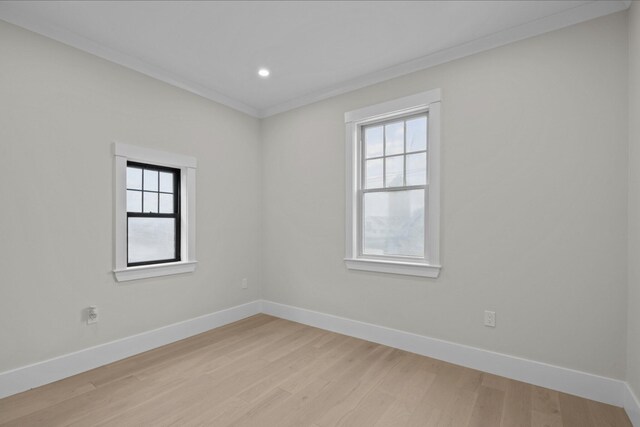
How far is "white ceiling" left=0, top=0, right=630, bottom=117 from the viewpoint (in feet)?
7.50

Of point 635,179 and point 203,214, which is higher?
point 635,179

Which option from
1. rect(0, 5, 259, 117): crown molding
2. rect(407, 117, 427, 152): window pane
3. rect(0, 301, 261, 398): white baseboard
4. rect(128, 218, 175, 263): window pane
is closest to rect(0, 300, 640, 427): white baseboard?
rect(0, 301, 261, 398): white baseboard

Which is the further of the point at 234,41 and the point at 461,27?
the point at 234,41

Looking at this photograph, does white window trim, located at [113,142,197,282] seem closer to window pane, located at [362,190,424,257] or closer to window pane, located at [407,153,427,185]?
window pane, located at [362,190,424,257]

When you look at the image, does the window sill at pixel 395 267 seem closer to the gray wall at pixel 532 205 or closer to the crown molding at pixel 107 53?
the gray wall at pixel 532 205

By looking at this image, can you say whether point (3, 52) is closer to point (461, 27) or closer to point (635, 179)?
point (461, 27)

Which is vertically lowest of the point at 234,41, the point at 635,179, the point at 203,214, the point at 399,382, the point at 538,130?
the point at 399,382

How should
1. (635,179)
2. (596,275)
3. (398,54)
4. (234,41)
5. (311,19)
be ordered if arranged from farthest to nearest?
(398,54), (234,41), (311,19), (596,275), (635,179)

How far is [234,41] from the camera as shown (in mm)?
2703

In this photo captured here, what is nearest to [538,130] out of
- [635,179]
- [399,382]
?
[635,179]

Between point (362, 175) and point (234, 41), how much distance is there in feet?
5.90

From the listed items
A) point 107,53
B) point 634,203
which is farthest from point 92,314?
point 634,203

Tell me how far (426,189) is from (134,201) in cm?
288

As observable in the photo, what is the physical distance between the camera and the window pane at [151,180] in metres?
Answer: 3.21
